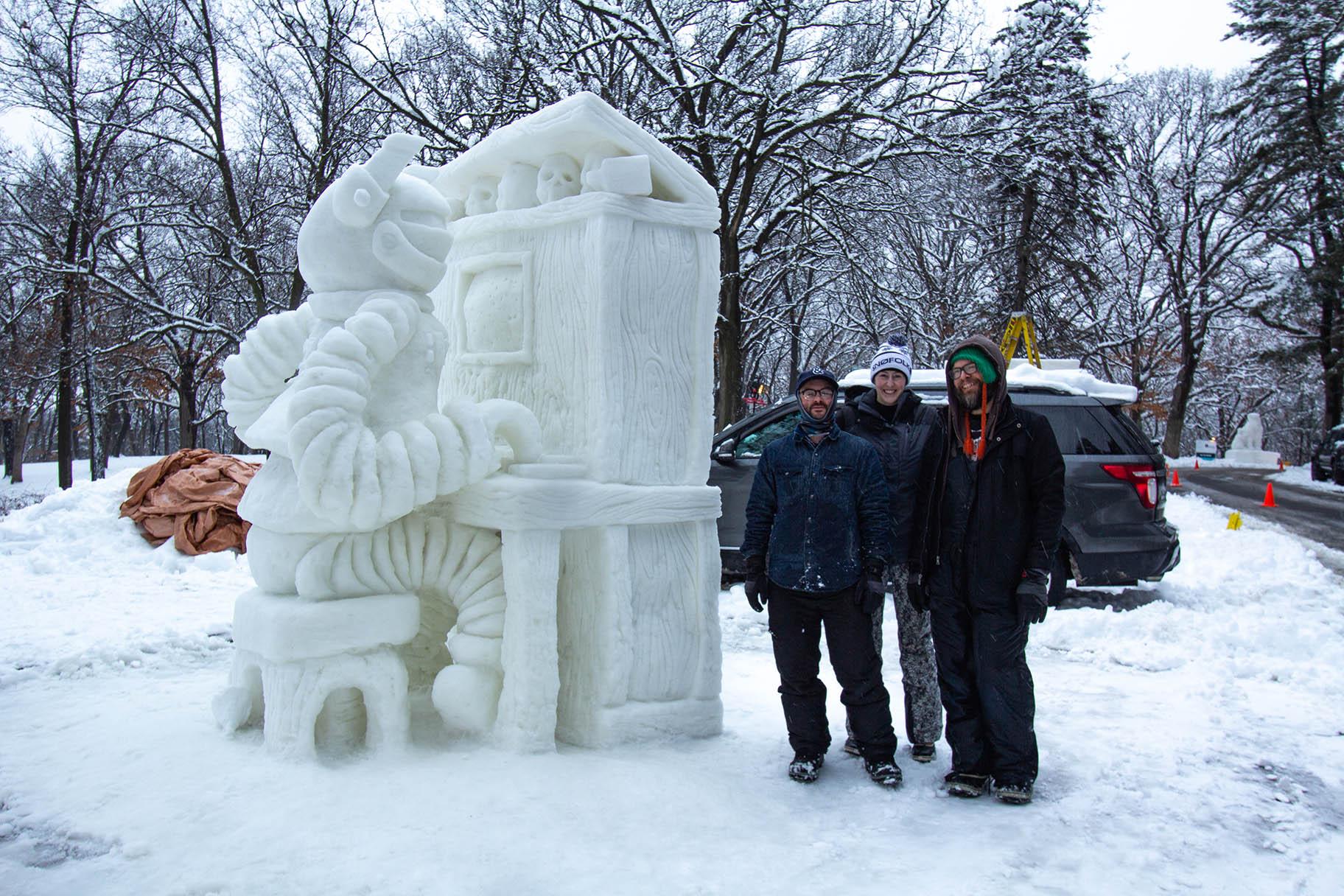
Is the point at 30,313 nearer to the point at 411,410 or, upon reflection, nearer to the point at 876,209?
the point at 876,209

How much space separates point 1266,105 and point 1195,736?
1008 inches

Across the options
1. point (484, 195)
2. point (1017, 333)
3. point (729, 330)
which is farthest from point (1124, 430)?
point (1017, 333)

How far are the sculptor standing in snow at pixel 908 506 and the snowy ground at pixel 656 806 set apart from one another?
0.23 meters

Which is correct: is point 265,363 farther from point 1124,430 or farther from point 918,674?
point 1124,430

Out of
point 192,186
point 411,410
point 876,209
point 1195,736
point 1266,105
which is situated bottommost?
point 1195,736

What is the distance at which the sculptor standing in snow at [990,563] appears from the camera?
321cm

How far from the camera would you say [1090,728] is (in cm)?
397

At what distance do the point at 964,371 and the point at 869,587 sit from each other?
0.92 m

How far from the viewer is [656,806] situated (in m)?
2.92

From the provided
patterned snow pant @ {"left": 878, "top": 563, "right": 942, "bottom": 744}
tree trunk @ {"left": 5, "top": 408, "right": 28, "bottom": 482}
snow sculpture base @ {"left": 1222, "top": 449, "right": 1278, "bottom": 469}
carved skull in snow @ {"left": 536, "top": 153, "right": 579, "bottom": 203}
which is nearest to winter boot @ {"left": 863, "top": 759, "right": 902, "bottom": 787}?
→ patterned snow pant @ {"left": 878, "top": 563, "right": 942, "bottom": 744}

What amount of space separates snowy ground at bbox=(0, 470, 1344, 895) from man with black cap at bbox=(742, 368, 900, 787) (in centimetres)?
20

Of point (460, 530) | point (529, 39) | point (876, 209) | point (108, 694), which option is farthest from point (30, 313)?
point (460, 530)

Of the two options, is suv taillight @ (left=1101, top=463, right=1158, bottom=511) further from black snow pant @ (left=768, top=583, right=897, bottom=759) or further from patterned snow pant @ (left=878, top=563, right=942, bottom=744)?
black snow pant @ (left=768, top=583, right=897, bottom=759)

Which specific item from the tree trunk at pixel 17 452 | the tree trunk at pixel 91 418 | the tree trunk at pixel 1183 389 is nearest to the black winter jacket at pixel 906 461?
the tree trunk at pixel 91 418
